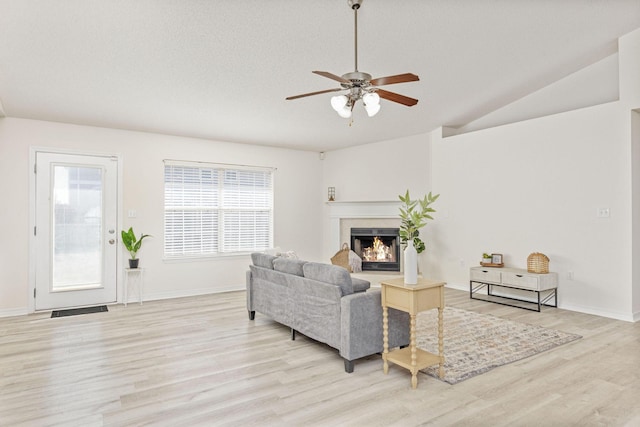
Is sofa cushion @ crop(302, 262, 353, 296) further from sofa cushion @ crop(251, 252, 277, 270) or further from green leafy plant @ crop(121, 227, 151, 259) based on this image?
green leafy plant @ crop(121, 227, 151, 259)

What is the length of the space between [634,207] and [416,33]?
10.9 feet

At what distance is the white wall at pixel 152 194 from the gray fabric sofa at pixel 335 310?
2778 millimetres

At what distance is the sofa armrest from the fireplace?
3.99 metres

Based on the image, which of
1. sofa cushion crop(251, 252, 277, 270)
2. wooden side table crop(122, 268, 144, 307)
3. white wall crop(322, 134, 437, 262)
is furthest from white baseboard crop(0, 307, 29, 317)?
white wall crop(322, 134, 437, 262)

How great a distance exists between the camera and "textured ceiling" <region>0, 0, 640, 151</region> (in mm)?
3502

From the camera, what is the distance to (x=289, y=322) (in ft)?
13.2

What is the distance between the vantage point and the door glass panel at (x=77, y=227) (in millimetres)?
5410

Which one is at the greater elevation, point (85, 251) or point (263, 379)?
point (85, 251)

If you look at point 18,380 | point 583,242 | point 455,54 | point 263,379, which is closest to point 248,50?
point 455,54

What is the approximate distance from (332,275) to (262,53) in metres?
2.48

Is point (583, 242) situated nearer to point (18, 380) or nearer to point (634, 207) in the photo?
point (634, 207)

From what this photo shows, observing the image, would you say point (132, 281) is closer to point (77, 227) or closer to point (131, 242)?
point (131, 242)

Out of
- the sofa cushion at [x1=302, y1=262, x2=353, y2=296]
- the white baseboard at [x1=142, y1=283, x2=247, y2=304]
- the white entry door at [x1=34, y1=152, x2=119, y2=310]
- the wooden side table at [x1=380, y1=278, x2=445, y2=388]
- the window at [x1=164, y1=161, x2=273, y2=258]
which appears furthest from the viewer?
the window at [x1=164, y1=161, x2=273, y2=258]

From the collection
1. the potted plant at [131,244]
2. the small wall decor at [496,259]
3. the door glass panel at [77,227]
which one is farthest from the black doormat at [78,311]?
the small wall decor at [496,259]
